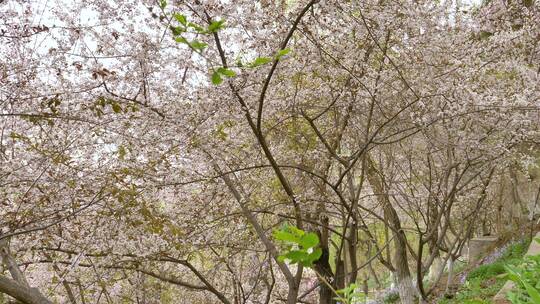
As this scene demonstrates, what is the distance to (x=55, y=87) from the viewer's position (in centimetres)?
529

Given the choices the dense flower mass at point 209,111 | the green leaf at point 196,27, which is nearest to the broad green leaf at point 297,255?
the green leaf at point 196,27

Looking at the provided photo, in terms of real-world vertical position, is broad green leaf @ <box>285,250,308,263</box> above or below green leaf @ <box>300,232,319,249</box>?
below

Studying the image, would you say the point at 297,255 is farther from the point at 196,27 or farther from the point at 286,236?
the point at 196,27

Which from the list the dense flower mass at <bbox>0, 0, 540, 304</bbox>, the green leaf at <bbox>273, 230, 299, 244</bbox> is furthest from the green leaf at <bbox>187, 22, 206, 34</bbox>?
the dense flower mass at <bbox>0, 0, 540, 304</bbox>

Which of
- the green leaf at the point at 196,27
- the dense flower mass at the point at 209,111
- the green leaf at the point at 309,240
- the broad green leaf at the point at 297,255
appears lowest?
the broad green leaf at the point at 297,255

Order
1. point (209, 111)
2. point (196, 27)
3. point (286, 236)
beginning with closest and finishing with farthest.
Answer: point (286, 236), point (196, 27), point (209, 111)

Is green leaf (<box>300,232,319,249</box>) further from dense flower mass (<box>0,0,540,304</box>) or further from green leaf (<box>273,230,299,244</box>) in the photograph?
dense flower mass (<box>0,0,540,304</box>)

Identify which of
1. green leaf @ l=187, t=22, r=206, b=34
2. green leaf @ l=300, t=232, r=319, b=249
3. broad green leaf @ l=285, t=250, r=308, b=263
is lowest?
broad green leaf @ l=285, t=250, r=308, b=263

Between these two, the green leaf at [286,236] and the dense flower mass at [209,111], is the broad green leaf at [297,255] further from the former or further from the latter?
the dense flower mass at [209,111]

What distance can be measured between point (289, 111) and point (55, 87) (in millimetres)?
3037

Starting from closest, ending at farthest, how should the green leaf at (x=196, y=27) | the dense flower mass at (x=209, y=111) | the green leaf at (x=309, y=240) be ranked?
1. the green leaf at (x=309, y=240)
2. the green leaf at (x=196, y=27)
3. the dense flower mass at (x=209, y=111)

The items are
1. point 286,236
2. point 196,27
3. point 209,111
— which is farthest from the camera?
point 209,111

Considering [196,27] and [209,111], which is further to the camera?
[209,111]

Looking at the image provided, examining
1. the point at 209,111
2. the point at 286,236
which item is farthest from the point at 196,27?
the point at 209,111
